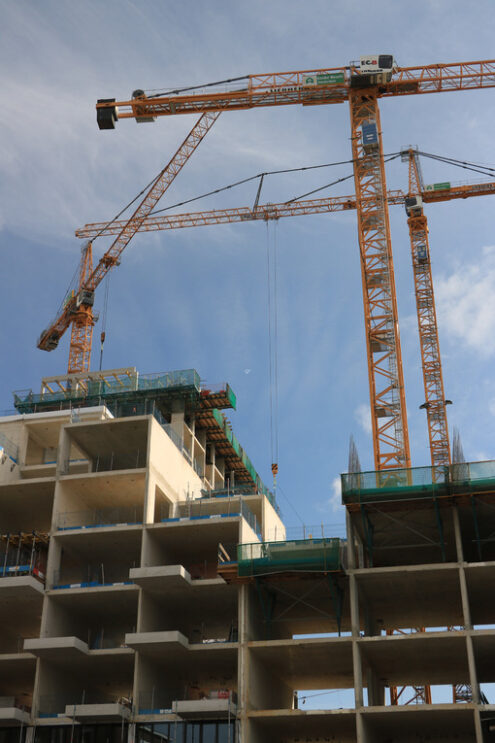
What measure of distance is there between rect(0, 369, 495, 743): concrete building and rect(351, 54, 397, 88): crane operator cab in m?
39.0

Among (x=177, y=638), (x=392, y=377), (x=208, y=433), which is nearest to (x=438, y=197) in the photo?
(x=392, y=377)

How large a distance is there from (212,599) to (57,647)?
1098cm

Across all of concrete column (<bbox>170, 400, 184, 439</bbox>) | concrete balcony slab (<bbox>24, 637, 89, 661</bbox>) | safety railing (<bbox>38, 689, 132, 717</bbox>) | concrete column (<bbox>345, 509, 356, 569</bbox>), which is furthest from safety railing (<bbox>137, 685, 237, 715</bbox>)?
concrete column (<bbox>170, 400, 184, 439</bbox>)

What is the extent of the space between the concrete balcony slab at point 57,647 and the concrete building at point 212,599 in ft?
0.37

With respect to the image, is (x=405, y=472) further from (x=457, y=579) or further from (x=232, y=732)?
(x=232, y=732)

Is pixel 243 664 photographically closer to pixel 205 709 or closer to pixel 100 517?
pixel 205 709

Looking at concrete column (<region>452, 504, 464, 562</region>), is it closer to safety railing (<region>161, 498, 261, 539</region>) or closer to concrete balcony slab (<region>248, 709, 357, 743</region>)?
concrete balcony slab (<region>248, 709, 357, 743</region>)

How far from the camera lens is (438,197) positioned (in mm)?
112250

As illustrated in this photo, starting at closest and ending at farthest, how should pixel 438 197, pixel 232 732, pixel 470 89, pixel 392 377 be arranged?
pixel 232 732
pixel 392 377
pixel 470 89
pixel 438 197

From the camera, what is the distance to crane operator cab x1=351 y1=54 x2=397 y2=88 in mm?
90125

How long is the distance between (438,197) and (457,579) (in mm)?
61864

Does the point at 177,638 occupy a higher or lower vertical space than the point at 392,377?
lower

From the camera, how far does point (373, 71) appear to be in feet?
297

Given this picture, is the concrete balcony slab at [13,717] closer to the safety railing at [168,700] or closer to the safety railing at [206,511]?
the safety railing at [168,700]
